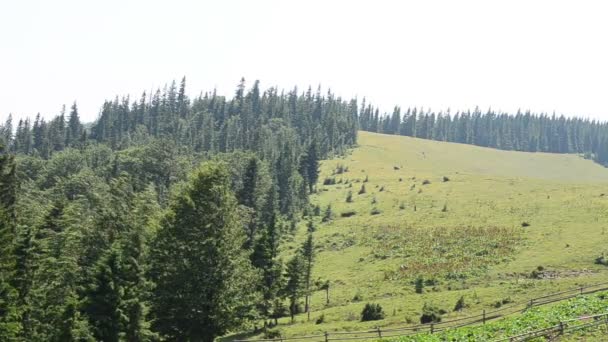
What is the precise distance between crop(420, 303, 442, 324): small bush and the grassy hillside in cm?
114

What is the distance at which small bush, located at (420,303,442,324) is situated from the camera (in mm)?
44487

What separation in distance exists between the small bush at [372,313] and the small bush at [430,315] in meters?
4.30

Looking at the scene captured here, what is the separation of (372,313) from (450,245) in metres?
27.7

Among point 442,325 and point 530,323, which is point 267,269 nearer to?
point 442,325

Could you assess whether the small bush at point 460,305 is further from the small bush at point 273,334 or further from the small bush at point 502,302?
the small bush at point 273,334

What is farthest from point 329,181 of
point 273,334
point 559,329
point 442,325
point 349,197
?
point 559,329

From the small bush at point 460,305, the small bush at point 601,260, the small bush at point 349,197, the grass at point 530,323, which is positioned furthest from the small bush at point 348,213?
the grass at point 530,323

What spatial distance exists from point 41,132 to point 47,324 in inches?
6900

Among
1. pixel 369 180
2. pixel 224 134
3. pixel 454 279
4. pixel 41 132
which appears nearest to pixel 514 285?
pixel 454 279

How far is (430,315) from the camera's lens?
45312 millimetres

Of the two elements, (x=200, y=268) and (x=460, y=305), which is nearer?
(x=200, y=268)

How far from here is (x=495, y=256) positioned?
65938 mm

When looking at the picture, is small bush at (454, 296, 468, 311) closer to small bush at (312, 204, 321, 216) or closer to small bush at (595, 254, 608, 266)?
small bush at (595, 254, 608, 266)

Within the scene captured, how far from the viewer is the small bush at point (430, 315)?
44.5 m
